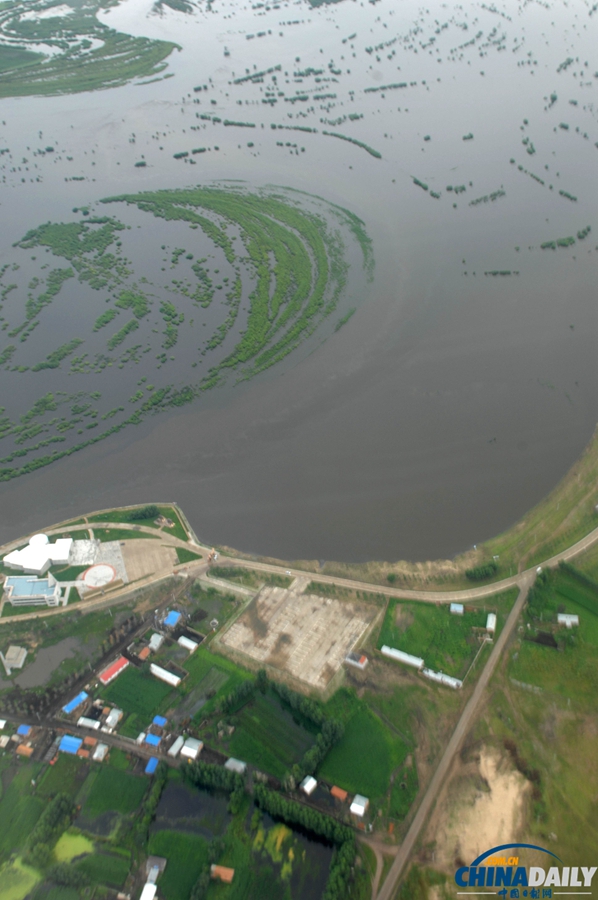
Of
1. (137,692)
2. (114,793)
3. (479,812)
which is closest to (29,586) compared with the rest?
(137,692)

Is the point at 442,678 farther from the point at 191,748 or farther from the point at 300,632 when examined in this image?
the point at 191,748

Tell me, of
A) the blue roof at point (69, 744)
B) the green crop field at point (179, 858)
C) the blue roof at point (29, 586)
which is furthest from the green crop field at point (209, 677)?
the blue roof at point (29, 586)

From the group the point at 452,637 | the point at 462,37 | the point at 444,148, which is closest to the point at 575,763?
the point at 452,637

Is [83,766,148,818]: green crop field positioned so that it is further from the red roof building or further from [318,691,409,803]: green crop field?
[318,691,409,803]: green crop field

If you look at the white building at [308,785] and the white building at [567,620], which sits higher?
the white building at [308,785]

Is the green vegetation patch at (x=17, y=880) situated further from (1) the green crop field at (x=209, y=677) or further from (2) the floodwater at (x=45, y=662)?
(1) the green crop field at (x=209, y=677)

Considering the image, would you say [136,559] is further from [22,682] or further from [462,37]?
[462,37]
